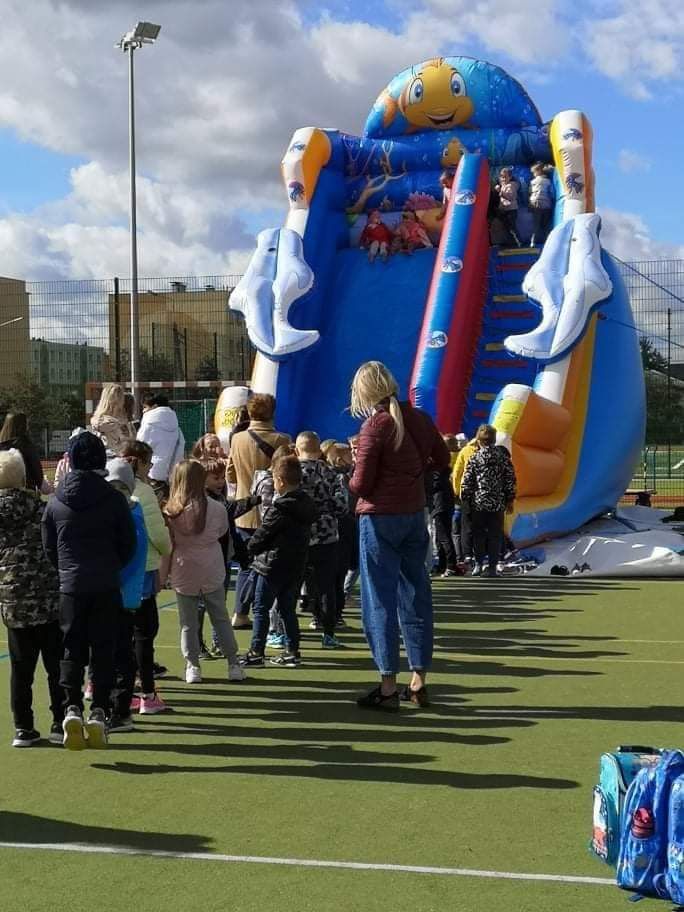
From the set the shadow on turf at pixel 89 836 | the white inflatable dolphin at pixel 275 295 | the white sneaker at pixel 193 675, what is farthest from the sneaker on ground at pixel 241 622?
the white inflatable dolphin at pixel 275 295

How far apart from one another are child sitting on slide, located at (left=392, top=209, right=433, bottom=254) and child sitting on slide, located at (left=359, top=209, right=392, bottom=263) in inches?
4.2

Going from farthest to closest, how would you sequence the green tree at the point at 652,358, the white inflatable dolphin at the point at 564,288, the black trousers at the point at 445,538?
the green tree at the point at 652,358 → the white inflatable dolphin at the point at 564,288 → the black trousers at the point at 445,538

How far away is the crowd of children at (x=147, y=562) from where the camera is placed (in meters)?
5.41

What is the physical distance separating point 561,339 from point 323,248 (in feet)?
13.7

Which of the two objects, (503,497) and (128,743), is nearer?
(128,743)

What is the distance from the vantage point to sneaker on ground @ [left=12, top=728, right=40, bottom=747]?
18.1 ft

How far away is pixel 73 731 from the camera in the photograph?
5.29 metres

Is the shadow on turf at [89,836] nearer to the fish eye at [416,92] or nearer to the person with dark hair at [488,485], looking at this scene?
the person with dark hair at [488,485]

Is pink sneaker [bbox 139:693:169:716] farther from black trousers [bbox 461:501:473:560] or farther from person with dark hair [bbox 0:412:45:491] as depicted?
black trousers [bbox 461:501:473:560]

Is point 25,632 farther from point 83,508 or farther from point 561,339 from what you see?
point 561,339

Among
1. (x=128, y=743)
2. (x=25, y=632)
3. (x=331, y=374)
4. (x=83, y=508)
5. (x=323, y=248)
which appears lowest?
(x=128, y=743)

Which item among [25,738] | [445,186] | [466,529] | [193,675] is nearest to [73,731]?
[25,738]

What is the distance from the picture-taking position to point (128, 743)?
562cm

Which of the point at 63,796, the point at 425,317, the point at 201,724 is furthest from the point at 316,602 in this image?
the point at 425,317
